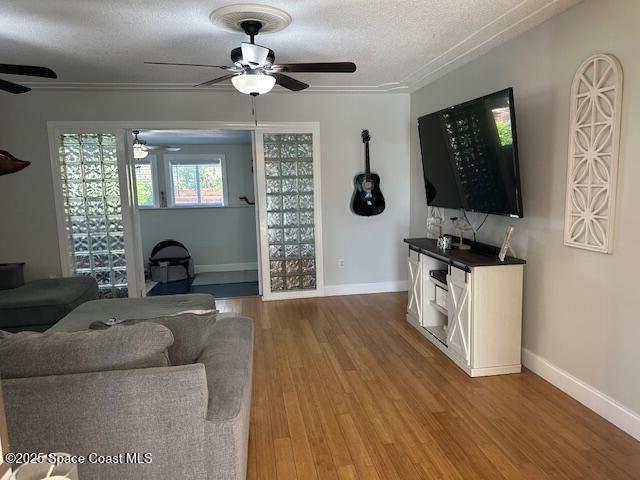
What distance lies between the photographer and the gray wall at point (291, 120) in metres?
4.50

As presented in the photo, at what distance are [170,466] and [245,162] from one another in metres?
6.38

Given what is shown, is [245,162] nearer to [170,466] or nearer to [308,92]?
[308,92]

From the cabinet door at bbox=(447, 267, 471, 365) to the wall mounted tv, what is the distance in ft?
1.94

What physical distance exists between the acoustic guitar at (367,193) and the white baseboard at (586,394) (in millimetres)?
2491

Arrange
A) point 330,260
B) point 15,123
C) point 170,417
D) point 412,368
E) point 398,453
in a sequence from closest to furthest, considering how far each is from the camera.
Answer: point 170,417
point 398,453
point 412,368
point 15,123
point 330,260

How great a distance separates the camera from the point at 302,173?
5.09 meters

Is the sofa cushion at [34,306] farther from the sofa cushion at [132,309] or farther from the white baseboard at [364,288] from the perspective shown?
the white baseboard at [364,288]

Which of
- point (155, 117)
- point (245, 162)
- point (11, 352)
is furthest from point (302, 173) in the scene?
point (11, 352)

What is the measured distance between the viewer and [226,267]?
24.2 feet

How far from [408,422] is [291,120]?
3590mm

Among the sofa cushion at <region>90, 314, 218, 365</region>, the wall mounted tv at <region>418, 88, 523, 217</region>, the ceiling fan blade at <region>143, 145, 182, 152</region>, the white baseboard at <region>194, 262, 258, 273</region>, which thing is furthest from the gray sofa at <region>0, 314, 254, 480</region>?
the white baseboard at <region>194, 262, 258, 273</region>

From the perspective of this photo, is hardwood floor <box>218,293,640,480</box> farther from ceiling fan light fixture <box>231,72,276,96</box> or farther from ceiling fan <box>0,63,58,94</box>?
ceiling fan <box>0,63,58,94</box>

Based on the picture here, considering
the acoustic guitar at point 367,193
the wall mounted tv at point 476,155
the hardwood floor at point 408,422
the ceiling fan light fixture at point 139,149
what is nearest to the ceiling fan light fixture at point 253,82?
the wall mounted tv at point 476,155

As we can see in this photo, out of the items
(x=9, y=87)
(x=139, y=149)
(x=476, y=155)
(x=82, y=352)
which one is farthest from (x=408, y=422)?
(x=139, y=149)
